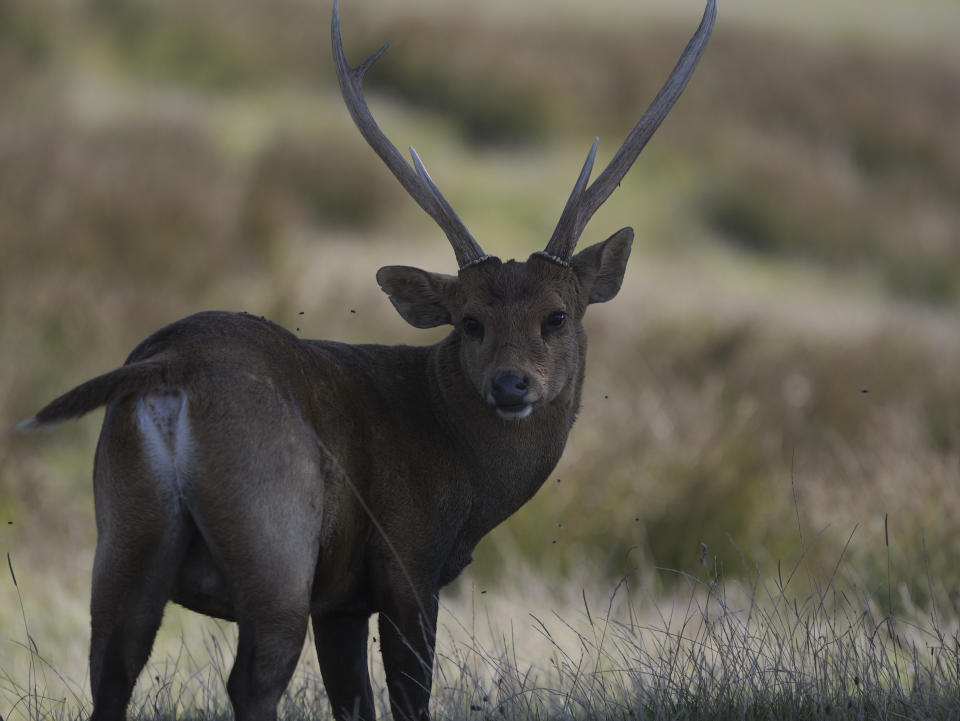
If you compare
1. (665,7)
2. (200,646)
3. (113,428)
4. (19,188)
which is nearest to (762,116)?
(665,7)

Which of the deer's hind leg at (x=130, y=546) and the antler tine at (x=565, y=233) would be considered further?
the antler tine at (x=565, y=233)

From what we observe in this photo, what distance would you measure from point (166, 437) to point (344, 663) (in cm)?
135

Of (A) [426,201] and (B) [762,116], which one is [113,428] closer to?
(A) [426,201]

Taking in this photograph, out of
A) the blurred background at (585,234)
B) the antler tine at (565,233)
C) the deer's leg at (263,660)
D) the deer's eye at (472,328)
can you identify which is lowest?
the deer's leg at (263,660)

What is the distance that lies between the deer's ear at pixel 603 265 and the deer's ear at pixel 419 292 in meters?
0.46

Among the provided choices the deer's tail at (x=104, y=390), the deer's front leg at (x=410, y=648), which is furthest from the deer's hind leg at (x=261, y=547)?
the deer's front leg at (x=410, y=648)

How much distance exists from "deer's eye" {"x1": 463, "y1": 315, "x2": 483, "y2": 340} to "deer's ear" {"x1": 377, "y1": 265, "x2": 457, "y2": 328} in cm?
15

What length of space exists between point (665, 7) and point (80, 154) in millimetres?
20163

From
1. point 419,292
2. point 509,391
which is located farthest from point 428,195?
point 509,391

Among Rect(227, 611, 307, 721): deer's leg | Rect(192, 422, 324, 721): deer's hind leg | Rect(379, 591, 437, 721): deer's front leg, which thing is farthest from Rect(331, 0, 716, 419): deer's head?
Rect(227, 611, 307, 721): deer's leg

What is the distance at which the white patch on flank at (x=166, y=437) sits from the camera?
3.41m

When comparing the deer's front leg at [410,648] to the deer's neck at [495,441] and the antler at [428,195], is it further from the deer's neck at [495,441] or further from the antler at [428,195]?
the antler at [428,195]

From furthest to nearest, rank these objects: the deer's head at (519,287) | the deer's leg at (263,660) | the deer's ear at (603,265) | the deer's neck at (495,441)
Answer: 1. the deer's ear at (603,265)
2. the deer's neck at (495,441)
3. the deer's head at (519,287)
4. the deer's leg at (263,660)

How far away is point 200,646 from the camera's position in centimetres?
711
